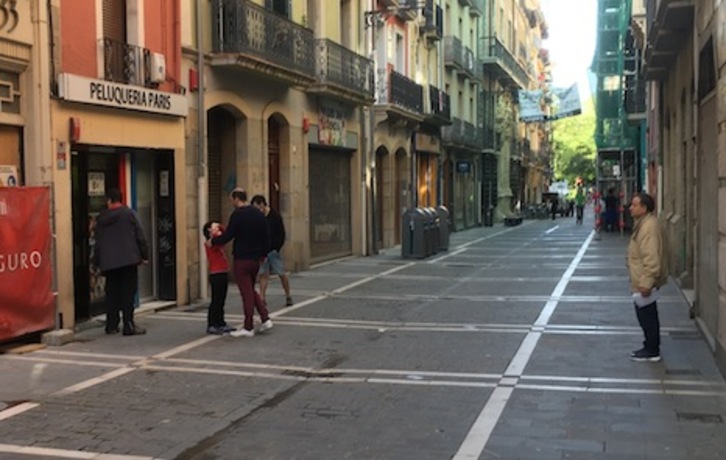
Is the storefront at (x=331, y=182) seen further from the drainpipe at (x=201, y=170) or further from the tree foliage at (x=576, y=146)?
the tree foliage at (x=576, y=146)

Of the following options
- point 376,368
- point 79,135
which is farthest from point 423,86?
point 376,368

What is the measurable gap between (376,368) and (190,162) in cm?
642

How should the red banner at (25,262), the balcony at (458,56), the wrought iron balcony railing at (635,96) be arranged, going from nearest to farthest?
the red banner at (25,262) < the wrought iron balcony railing at (635,96) < the balcony at (458,56)

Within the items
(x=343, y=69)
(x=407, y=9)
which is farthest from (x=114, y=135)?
(x=407, y=9)

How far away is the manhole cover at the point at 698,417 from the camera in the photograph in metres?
6.14

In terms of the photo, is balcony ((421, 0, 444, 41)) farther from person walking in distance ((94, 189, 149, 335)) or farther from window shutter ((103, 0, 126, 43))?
person walking in distance ((94, 189, 149, 335))

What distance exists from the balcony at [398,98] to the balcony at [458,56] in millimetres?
6961

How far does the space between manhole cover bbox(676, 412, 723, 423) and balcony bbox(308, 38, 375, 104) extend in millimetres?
13476

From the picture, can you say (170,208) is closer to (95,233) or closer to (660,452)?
(95,233)

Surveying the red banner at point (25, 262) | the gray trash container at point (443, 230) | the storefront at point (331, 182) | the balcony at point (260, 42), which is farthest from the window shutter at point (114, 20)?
the gray trash container at point (443, 230)

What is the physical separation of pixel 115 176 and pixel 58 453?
22.8 ft

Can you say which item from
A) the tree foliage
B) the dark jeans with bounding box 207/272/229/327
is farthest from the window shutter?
the tree foliage

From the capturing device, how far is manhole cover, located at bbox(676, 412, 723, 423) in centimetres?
614

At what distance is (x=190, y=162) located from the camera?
43.7 feet
